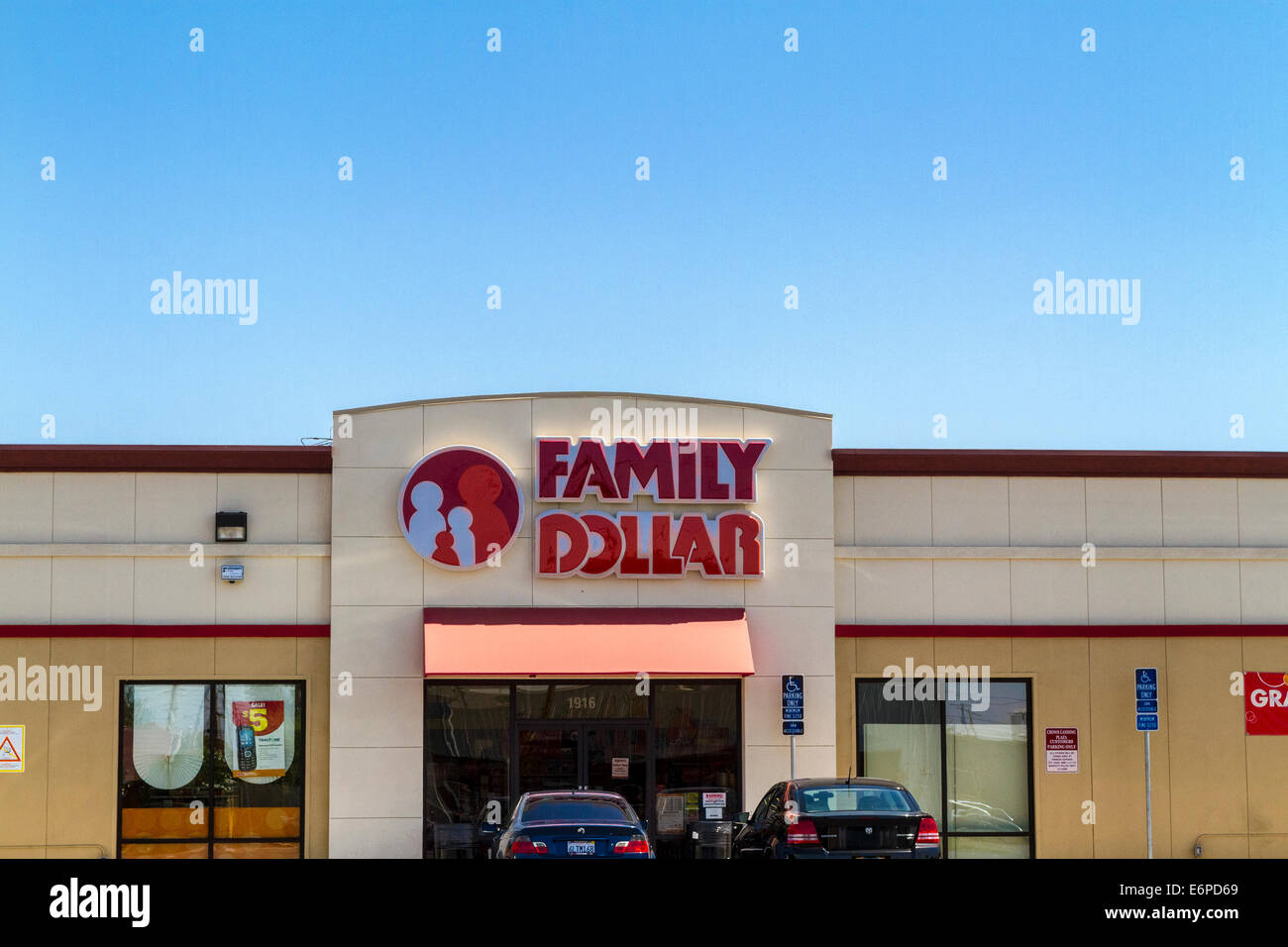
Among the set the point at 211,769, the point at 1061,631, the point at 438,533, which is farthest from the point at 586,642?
the point at 1061,631

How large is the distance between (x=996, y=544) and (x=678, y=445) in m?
5.20

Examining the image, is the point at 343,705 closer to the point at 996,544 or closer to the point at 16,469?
the point at 16,469

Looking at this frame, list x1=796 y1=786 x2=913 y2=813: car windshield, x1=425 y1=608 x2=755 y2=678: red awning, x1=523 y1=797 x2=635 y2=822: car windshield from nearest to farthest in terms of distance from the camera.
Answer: x1=523 y1=797 x2=635 y2=822: car windshield
x1=796 y1=786 x2=913 y2=813: car windshield
x1=425 y1=608 x2=755 y2=678: red awning

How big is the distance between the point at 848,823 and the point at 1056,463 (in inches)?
355

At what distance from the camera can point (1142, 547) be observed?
68.4 ft

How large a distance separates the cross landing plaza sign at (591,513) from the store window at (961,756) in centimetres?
303

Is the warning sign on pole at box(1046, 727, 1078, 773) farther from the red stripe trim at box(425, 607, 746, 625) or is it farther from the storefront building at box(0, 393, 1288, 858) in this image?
the red stripe trim at box(425, 607, 746, 625)

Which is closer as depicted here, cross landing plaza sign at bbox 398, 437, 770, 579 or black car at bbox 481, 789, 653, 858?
black car at bbox 481, 789, 653, 858

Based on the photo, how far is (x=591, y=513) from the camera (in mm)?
20172

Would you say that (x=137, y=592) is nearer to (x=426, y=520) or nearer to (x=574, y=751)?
(x=426, y=520)

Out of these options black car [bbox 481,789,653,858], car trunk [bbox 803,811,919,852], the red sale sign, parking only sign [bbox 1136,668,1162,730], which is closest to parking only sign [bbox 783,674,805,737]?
parking only sign [bbox 1136,668,1162,730]

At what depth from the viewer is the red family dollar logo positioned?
2000 centimetres

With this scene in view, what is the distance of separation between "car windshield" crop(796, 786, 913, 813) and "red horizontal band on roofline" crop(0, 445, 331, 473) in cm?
951
